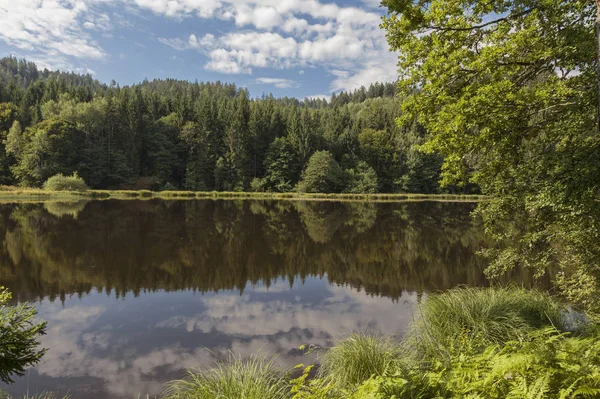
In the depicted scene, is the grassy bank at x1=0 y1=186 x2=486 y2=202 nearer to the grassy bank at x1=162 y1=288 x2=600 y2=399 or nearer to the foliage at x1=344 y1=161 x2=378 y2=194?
the foliage at x1=344 y1=161 x2=378 y2=194

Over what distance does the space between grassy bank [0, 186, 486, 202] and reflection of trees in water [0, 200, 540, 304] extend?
3070 cm

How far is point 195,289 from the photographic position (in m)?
12.8

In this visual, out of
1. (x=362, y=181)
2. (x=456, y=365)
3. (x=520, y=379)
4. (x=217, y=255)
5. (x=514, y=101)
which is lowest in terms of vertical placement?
(x=217, y=255)

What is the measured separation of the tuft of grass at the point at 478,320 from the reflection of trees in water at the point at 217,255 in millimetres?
4918

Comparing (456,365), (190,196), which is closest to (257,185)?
(190,196)

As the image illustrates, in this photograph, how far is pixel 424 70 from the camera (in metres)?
7.68

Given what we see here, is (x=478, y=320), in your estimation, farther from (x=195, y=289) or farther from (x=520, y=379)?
(x=195, y=289)

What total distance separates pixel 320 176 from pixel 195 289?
62.7 m

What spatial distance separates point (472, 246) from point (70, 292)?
20.9m

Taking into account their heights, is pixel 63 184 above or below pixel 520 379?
above

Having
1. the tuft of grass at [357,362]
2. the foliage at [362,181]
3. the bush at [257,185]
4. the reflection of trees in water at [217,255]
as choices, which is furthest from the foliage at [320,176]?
the tuft of grass at [357,362]

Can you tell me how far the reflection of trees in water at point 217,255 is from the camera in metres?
13.6

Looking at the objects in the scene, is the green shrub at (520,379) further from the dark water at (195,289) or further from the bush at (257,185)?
the bush at (257,185)

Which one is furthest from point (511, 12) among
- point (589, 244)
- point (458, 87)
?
point (589, 244)
